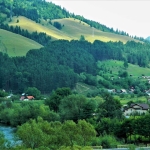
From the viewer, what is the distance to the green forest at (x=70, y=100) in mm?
47094

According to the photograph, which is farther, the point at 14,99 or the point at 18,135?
the point at 14,99

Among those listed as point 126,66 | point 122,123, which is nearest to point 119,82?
point 126,66

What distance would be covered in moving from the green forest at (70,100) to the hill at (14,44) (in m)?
9.87

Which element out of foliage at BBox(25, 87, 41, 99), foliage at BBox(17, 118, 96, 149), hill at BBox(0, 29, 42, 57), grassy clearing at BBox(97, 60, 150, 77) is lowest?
grassy clearing at BBox(97, 60, 150, 77)

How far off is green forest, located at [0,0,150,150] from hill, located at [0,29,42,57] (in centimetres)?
987

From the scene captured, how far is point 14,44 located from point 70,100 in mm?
108110

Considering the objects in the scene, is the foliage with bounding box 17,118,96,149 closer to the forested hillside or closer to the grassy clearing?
the forested hillside

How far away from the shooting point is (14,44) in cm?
18412

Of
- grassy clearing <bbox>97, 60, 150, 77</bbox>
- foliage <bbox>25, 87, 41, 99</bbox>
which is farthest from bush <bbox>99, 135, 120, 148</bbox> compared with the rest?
grassy clearing <bbox>97, 60, 150, 77</bbox>

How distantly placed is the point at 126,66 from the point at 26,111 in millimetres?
115459

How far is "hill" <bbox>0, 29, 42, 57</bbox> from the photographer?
177375 millimetres

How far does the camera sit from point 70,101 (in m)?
80.0

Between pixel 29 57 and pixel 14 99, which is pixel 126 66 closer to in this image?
pixel 29 57

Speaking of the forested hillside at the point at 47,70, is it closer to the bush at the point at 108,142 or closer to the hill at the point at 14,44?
the hill at the point at 14,44
